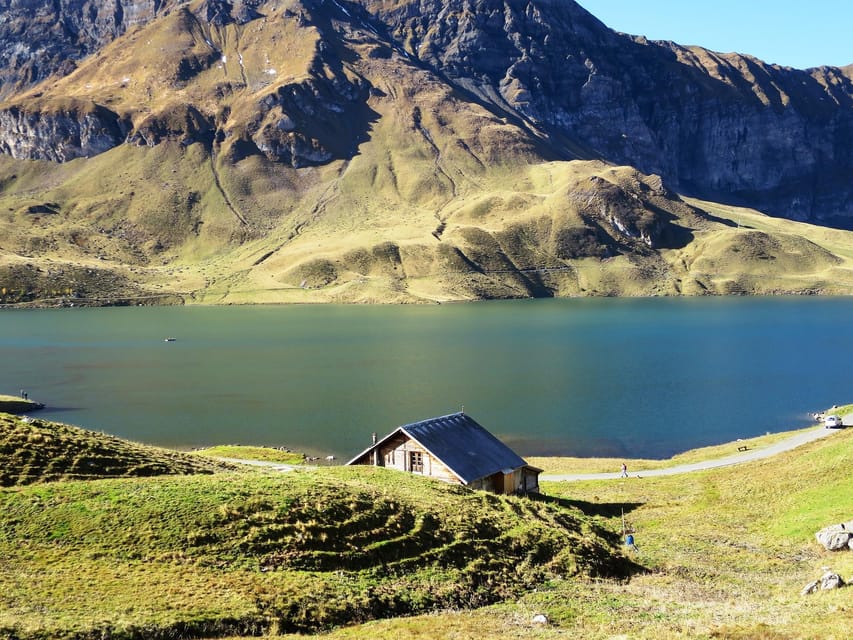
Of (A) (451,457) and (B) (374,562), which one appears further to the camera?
(A) (451,457)

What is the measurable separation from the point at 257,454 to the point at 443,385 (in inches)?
1823

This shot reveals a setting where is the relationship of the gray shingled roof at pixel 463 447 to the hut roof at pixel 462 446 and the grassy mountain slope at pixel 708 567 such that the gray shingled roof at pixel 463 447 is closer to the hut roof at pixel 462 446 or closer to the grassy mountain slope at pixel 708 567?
the hut roof at pixel 462 446

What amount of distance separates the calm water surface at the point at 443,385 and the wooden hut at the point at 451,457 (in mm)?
26603

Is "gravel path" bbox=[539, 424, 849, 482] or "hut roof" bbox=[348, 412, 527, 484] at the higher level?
"hut roof" bbox=[348, 412, 527, 484]

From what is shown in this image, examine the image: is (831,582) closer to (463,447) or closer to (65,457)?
(463,447)

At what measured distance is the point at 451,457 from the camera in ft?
162

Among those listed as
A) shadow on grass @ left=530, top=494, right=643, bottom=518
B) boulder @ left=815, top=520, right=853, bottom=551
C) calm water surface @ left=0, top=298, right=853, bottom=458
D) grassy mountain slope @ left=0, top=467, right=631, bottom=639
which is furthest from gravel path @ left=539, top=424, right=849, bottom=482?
boulder @ left=815, top=520, right=853, bottom=551

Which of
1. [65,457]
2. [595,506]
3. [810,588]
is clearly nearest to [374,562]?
[810,588]

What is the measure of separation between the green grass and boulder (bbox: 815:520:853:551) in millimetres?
44932

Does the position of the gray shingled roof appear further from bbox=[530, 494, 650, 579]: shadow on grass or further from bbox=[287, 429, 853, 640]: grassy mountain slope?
bbox=[287, 429, 853, 640]: grassy mountain slope

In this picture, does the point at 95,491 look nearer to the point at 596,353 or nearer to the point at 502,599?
the point at 502,599

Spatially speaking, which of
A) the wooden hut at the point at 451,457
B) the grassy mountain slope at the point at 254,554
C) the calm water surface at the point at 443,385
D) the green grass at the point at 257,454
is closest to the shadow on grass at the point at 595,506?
the wooden hut at the point at 451,457

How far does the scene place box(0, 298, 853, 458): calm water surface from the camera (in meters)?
88.7

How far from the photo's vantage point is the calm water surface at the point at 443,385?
88688 millimetres
